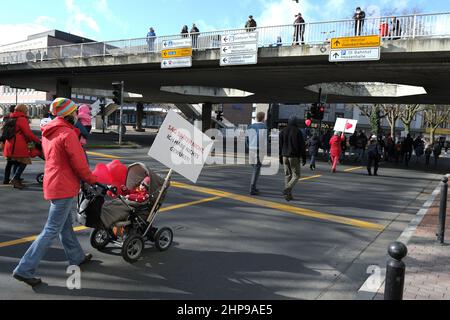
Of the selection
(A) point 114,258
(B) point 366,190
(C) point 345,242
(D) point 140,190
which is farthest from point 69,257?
(B) point 366,190

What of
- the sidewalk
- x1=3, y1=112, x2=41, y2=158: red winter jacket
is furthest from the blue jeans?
x1=3, y1=112, x2=41, y2=158: red winter jacket

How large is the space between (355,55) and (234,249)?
42.5ft

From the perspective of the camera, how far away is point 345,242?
621 cm

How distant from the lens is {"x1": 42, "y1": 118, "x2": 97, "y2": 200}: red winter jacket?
3816 mm

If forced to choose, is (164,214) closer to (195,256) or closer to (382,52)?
(195,256)

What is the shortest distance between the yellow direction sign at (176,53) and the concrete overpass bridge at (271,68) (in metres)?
0.38

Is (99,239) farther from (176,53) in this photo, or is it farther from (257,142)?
(176,53)

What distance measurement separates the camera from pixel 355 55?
52.8 ft

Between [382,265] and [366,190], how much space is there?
7314 millimetres

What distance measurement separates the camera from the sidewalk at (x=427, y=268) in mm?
4102

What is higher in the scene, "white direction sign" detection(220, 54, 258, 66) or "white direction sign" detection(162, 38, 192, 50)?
"white direction sign" detection(162, 38, 192, 50)

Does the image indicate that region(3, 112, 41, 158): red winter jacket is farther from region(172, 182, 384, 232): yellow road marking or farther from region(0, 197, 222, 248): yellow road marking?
region(172, 182, 384, 232): yellow road marking

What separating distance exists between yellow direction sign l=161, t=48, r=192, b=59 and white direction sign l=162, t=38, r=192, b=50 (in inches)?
7.5

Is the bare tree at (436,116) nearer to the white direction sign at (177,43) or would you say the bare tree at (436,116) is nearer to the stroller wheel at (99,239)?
the white direction sign at (177,43)
